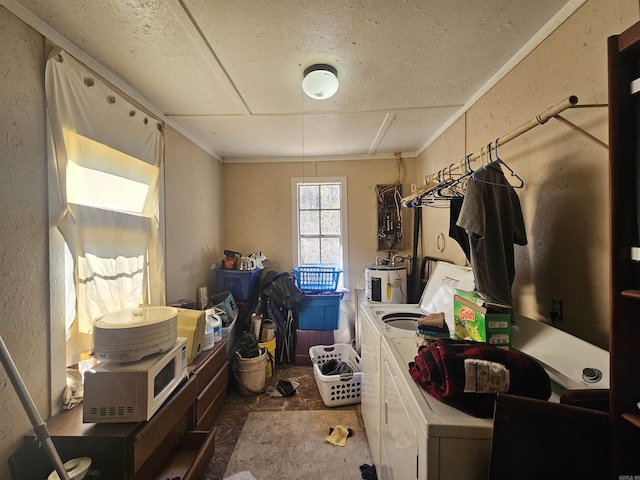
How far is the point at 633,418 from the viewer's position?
58 centimetres

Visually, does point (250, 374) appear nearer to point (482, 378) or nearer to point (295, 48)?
point (482, 378)

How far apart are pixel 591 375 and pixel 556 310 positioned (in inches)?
16.3

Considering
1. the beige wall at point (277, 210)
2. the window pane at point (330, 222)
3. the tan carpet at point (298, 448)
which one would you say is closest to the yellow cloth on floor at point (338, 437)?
the tan carpet at point (298, 448)

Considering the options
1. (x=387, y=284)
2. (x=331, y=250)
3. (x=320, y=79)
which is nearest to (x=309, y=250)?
(x=331, y=250)

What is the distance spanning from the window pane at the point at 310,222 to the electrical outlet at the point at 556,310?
2.43m

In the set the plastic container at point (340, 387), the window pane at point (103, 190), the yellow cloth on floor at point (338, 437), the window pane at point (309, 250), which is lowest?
the yellow cloth on floor at point (338, 437)

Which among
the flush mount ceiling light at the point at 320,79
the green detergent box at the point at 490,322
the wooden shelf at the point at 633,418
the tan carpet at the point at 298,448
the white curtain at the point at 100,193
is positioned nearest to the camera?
the wooden shelf at the point at 633,418

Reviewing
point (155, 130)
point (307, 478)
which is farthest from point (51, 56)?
point (307, 478)

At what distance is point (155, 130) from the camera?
6.21ft

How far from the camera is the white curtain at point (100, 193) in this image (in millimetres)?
1211

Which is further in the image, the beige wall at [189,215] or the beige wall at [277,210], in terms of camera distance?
the beige wall at [277,210]

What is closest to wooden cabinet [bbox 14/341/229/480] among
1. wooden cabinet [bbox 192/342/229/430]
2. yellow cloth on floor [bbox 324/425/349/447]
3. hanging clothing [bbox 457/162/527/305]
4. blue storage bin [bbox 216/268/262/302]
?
wooden cabinet [bbox 192/342/229/430]

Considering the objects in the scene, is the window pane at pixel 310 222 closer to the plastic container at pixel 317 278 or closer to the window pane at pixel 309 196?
the window pane at pixel 309 196

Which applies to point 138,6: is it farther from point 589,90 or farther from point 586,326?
point 586,326
